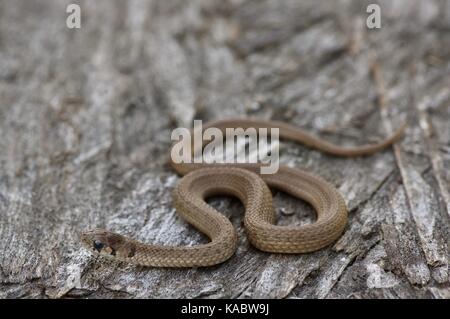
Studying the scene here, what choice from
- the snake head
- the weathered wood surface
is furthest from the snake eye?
the weathered wood surface

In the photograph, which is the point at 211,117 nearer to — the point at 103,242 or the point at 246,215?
the point at 246,215

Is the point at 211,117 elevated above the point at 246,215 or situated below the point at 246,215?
above

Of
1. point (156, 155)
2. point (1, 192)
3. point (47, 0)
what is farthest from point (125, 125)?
point (47, 0)

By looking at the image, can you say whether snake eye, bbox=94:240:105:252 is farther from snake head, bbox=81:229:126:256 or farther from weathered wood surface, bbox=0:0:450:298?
weathered wood surface, bbox=0:0:450:298

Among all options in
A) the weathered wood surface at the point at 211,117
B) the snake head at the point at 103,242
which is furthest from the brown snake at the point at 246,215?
the weathered wood surface at the point at 211,117

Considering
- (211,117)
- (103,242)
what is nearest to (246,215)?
(103,242)

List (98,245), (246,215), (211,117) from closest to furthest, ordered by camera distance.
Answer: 1. (98,245)
2. (246,215)
3. (211,117)
